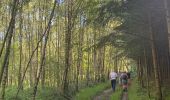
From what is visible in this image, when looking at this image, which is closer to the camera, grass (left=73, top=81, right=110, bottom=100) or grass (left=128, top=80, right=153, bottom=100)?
grass (left=128, top=80, right=153, bottom=100)

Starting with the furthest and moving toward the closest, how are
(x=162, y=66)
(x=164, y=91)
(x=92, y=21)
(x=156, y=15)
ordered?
(x=162, y=66), (x=164, y=91), (x=156, y=15), (x=92, y=21)

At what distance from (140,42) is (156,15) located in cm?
246

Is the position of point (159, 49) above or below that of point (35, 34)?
below

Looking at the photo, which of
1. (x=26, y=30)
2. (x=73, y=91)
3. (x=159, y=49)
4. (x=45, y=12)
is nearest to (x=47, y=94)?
(x=73, y=91)

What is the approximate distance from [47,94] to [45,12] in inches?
400

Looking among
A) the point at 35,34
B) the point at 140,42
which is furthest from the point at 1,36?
the point at 140,42

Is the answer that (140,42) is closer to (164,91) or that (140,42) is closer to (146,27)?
(146,27)

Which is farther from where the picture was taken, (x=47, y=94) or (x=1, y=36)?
(x=1, y=36)

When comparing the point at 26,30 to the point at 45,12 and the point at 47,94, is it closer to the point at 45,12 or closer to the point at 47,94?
the point at 45,12

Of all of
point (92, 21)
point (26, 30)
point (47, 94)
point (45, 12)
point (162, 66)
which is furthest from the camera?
point (26, 30)

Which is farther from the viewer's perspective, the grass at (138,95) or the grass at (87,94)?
the grass at (87,94)

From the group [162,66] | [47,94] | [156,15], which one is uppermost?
[156,15]

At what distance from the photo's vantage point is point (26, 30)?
1612 inches

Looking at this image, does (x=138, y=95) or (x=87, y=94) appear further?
(x=87, y=94)
